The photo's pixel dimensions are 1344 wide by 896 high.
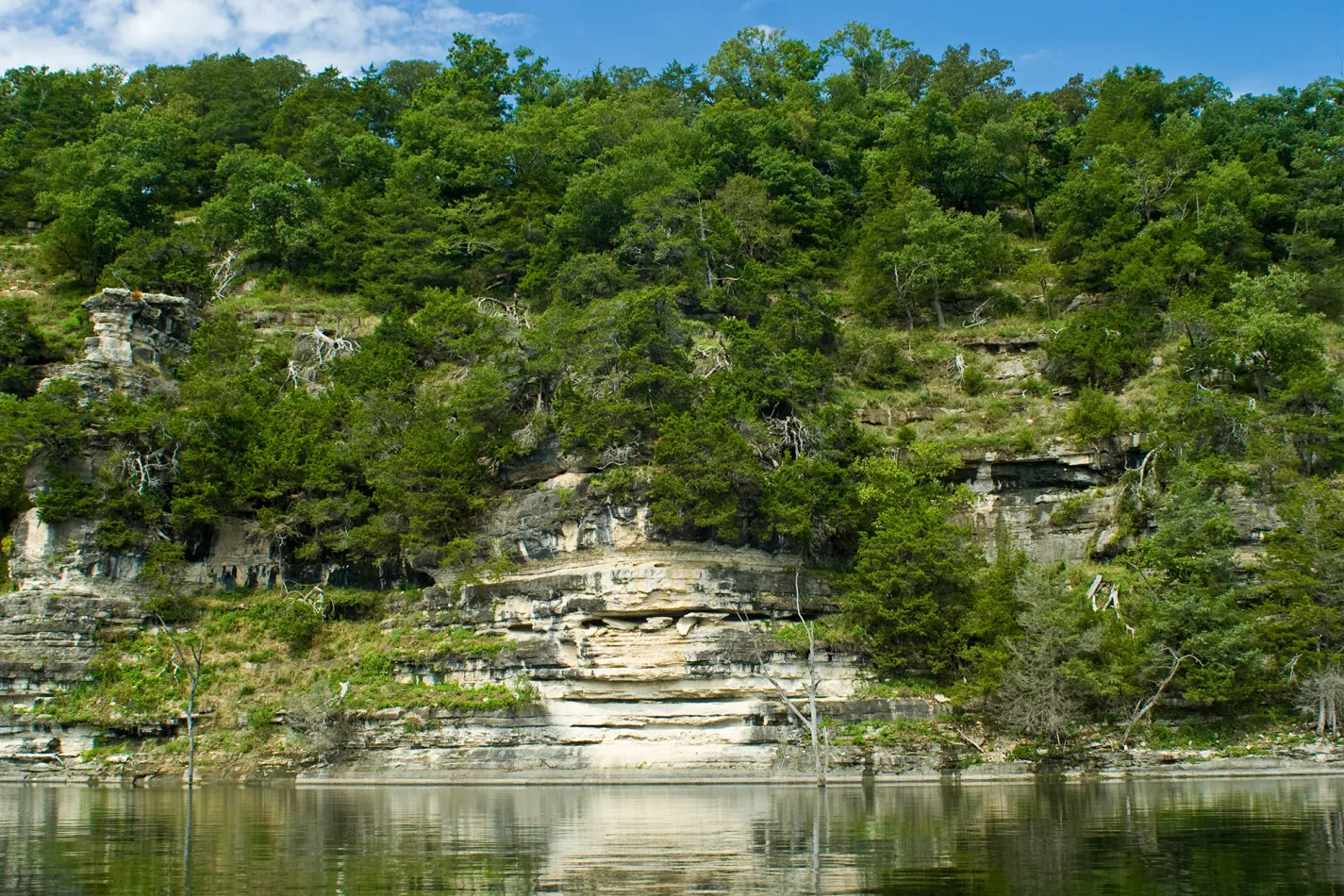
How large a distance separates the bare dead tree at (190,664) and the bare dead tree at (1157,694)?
31.1 metres

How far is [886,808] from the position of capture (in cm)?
2730

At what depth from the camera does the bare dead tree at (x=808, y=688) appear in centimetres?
3572

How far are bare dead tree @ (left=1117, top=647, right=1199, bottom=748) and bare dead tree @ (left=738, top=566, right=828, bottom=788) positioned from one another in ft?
32.7

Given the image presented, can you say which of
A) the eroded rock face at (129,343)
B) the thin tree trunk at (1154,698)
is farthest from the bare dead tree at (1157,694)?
the eroded rock face at (129,343)

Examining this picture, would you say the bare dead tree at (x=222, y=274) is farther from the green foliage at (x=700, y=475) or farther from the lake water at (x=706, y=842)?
the lake water at (x=706, y=842)

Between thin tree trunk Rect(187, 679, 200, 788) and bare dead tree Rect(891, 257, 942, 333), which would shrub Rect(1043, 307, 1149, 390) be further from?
thin tree trunk Rect(187, 679, 200, 788)

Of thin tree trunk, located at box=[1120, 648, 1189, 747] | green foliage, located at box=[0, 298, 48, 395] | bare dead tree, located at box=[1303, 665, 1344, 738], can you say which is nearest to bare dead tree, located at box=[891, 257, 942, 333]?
thin tree trunk, located at box=[1120, 648, 1189, 747]

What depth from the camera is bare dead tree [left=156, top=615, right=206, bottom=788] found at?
39062 mm

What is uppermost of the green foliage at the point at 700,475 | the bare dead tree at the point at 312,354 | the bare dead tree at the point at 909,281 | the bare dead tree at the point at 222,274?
the bare dead tree at the point at 222,274

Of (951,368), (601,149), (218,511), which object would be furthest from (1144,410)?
(218,511)

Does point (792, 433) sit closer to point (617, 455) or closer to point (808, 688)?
point (617, 455)

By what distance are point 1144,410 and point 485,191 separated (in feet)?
122

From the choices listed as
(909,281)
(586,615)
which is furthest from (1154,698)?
(909,281)

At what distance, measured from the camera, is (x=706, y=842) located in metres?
20.7
